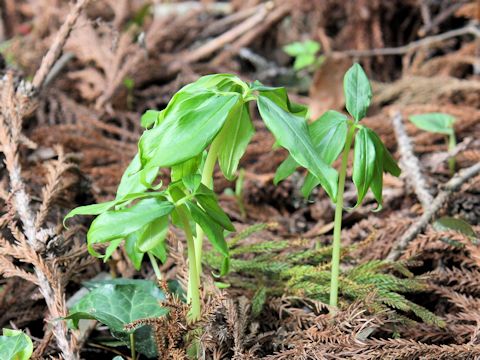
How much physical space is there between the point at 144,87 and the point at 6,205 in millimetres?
1612

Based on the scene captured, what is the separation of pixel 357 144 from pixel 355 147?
0.01 metres

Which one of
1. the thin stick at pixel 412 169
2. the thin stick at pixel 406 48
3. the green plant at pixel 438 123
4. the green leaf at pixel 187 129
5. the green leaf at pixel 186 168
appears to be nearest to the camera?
the green leaf at pixel 187 129

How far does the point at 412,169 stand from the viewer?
1.75m

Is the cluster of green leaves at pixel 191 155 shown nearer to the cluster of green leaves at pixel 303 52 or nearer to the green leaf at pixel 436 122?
the green leaf at pixel 436 122

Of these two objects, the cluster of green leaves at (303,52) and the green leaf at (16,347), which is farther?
the cluster of green leaves at (303,52)

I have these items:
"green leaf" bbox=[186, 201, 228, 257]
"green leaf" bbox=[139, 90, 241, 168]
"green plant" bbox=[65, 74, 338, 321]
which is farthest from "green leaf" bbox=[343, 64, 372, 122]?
"green leaf" bbox=[186, 201, 228, 257]

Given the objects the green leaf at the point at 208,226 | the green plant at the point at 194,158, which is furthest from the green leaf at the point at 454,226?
the green leaf at the point at 208,226

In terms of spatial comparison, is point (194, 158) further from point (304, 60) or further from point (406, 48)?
point (406, 48)

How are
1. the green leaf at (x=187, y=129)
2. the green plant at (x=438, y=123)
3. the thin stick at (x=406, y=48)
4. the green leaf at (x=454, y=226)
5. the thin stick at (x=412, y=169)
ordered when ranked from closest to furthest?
the green leaf at (x=187, y=129)
the green leaf at (x=454, y=226)
the thin stick at (x=412, y=169)
the green plant at (x=438, y=123)
the thin stick at (x=406, y=48)

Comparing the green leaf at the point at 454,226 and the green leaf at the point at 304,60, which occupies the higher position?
the green leaf at the point at 304,60

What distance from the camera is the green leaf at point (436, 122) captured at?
6.38 feet

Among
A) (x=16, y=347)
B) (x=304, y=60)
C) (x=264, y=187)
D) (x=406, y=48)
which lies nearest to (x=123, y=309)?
(x=16, y=347)

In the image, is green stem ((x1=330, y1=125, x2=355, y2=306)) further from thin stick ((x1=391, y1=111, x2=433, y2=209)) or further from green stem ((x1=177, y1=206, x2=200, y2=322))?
thin stick ((x1=391, y1=111, x2=433, y2=209))

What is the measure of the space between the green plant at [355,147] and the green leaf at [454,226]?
0.40 metres
